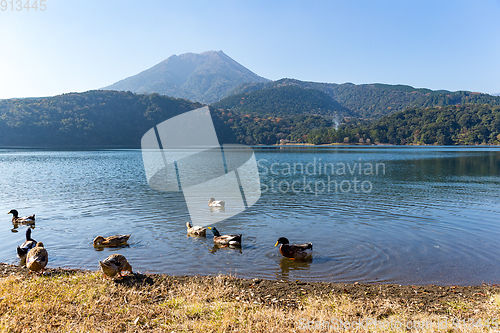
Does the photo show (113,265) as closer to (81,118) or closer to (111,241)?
(111,241)

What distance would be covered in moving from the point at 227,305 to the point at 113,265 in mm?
3541

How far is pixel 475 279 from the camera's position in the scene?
380 inches

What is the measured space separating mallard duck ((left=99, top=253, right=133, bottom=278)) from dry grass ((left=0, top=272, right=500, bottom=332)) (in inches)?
14.1

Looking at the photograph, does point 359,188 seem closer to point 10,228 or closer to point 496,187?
point 496,187

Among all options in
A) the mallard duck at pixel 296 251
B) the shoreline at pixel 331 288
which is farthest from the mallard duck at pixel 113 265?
the mallard duck at pixel 296 251

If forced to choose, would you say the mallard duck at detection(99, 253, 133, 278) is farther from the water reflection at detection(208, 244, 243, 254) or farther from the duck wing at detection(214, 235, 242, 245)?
the duck wing at detection(214, 235, 242, 245)

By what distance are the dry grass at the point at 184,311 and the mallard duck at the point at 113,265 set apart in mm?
357

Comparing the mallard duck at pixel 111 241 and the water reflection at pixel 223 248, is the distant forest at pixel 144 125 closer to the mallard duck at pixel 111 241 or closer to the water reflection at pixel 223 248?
the mallard duck at pixel 111 241

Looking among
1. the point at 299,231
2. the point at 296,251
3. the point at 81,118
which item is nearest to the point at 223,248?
the point at 296,251

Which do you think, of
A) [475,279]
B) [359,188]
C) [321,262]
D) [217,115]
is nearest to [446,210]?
[359,188]

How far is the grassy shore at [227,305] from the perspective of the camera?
19.4ft

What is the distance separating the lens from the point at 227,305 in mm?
6867

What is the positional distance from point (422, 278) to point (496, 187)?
25615 millimetres

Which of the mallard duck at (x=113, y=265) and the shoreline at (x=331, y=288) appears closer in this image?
the shoreline at (x=331, y=288)
